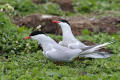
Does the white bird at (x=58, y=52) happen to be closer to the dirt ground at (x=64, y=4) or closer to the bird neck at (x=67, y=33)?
the bird neck at (x=67, y=33)

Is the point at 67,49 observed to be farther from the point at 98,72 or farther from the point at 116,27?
the point at 116,27

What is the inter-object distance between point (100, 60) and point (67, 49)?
923mm

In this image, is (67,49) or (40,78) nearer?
(40,78)

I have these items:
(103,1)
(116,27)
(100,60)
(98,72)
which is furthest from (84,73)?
(103,1)

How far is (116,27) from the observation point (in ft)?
35.1

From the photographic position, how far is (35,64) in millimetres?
6680

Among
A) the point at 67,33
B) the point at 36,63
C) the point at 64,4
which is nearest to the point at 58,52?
the point at 36,63

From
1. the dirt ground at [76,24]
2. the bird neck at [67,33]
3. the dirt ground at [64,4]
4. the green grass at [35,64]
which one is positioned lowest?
the green grass at [35,64]

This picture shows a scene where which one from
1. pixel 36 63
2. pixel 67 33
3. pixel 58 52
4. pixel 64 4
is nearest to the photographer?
pixel 58 52

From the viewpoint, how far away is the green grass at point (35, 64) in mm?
5988

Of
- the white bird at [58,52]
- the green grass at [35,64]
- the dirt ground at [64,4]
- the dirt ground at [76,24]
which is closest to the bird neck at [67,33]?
the green grass at [35,64]

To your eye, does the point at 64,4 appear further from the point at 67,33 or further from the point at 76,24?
the point at 67,33

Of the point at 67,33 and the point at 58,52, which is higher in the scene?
the point at 67,33

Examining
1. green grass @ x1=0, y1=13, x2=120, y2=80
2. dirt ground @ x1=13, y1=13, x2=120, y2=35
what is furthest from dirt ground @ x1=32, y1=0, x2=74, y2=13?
green grass @ x1=0, y1=13, x2=120, y2=80
